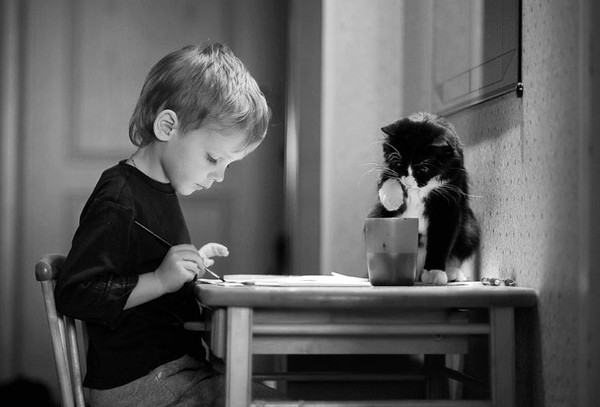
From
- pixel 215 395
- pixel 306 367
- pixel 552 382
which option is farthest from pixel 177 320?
pixel 306 367

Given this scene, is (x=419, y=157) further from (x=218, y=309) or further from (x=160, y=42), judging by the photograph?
(x=160, y=42)

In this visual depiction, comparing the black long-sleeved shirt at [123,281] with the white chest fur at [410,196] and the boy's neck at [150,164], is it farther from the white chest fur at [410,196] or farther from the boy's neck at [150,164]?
the white chest fur at [410,196]

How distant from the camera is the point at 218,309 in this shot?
1074mm

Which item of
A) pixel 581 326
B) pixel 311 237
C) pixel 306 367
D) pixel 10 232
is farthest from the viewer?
pixel 10 232

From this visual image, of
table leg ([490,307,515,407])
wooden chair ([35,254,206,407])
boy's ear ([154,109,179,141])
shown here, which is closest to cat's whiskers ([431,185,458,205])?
table leg ([490,307,515,407])

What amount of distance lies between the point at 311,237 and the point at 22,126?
1.14 m

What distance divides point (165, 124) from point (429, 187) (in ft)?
1.50

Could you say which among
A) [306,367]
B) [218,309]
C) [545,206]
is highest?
[545,206]

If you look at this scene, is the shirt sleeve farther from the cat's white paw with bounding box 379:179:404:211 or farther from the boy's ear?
the cat's white paw with bounding box 379:179:404:211

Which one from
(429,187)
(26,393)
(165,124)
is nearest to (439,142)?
(429,187)

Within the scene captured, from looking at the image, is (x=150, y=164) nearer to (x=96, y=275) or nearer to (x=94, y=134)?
(x=96, y=275)

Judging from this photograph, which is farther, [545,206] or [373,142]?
[373,142]

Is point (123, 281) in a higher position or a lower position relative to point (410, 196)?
lower

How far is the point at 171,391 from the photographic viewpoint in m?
1.21
